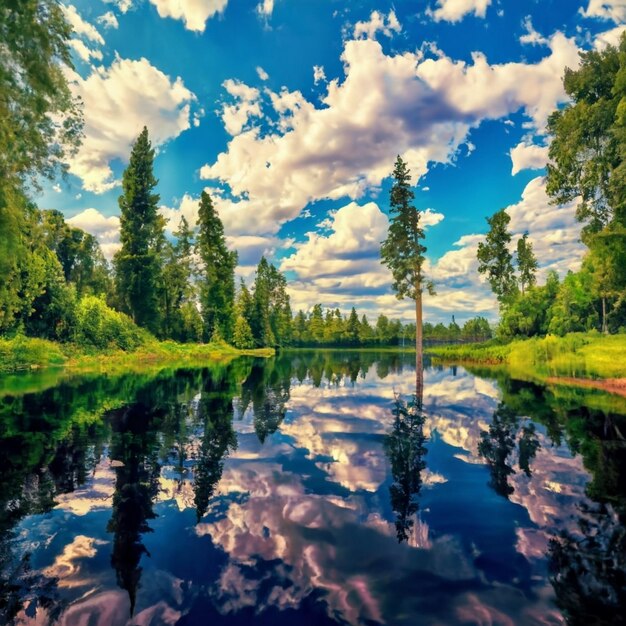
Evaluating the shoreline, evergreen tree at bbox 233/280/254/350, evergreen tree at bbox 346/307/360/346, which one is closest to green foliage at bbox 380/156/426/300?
the shoreline

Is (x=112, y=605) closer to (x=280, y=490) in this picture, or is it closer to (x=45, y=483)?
(x=280, y=490)

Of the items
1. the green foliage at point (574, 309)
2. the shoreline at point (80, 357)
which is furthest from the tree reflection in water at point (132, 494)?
the green foliage at point (574, 309)

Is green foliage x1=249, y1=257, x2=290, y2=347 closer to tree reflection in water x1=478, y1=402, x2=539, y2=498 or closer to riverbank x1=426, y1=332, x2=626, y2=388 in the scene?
riverbank x1=426, y1=332, x2=626, y2=388

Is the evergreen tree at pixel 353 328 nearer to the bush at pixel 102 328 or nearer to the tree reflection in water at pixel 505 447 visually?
the bush at pixel 102 328

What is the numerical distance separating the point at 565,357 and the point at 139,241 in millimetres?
44839

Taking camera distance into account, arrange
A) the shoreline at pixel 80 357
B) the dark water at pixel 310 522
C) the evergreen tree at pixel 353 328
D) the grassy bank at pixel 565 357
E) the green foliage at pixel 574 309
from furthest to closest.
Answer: the evergreen tree at pixel 353 328 → the green foliage at pixel 574 309 → the shoreline at pixel 80 357 → the grassy bank at pixel 565 357 → the dark water at pixel 310 522

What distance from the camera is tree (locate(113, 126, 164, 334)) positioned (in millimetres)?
45781

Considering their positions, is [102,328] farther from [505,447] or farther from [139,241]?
[505,447]

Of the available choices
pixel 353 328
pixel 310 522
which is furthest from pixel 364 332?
pixel 310 522

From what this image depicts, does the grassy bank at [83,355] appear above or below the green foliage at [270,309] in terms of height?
below

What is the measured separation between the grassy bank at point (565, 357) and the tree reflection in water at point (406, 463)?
14.8 meters

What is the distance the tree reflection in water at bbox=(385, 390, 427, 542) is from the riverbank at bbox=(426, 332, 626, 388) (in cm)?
1313

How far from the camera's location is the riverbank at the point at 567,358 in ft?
71.5

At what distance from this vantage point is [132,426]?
11.2 metres
